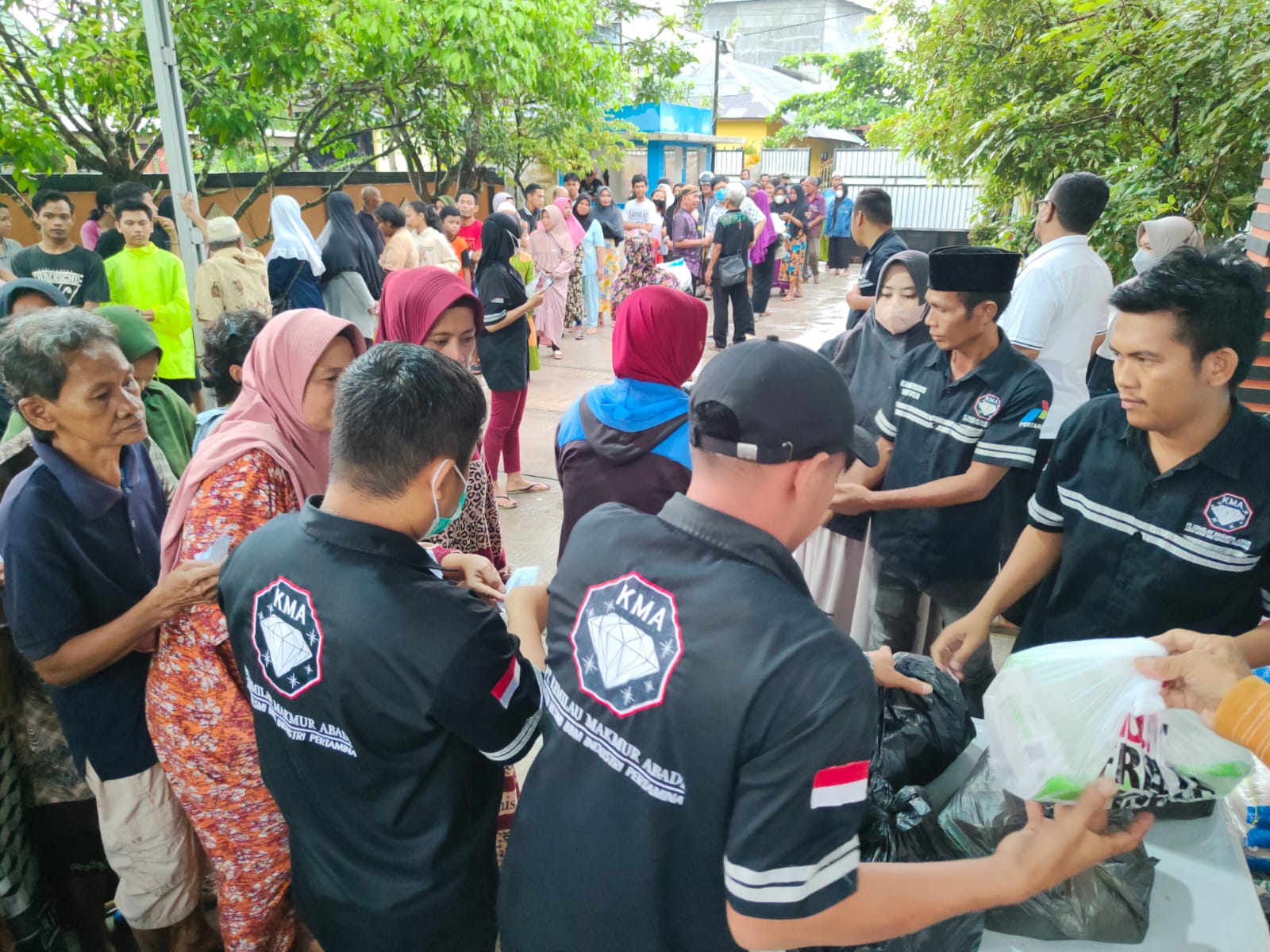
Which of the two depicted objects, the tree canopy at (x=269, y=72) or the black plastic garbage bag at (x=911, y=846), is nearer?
the black plastic garbage bag at (x=911, y=846)

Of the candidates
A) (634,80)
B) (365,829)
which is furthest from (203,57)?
(634,80)

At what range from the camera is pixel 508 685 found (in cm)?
138

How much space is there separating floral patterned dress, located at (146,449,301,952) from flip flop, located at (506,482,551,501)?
3.74 metres

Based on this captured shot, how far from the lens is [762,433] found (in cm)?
115

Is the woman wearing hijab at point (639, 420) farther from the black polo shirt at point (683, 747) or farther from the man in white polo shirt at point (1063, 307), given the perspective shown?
the man in white polo shirt at point (1063, 307)

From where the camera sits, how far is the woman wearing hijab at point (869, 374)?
331cm

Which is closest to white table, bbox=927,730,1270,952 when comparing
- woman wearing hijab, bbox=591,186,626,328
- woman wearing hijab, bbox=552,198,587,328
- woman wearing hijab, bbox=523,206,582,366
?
woman wearing hijab, bbox=523,206,582,366

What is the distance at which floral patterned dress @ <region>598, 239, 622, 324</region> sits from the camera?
11141 mm

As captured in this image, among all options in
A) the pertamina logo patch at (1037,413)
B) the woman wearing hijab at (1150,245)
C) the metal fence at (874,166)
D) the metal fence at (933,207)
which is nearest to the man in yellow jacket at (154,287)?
the pertamina logo patch at (1037,413)

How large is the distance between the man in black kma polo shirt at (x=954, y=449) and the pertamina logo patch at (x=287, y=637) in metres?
1.87

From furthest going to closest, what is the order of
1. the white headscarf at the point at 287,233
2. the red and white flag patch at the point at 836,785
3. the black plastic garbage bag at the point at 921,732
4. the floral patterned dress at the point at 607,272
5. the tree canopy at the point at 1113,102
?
the floral patterned dress at the point at 607,272, the white headscarf at the point at 287,233, the tree canopy at the point at 1113,102, the black plastic garbage bag at the point at 921,732, the red and white flag patch at the point at 836,785

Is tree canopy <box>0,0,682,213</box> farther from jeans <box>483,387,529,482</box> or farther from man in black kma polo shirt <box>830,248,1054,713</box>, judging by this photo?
man in black kma polo shirt <box>830,248,1054,713</box>

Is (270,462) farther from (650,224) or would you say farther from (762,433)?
(650,224)

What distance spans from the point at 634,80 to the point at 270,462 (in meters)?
14.4
